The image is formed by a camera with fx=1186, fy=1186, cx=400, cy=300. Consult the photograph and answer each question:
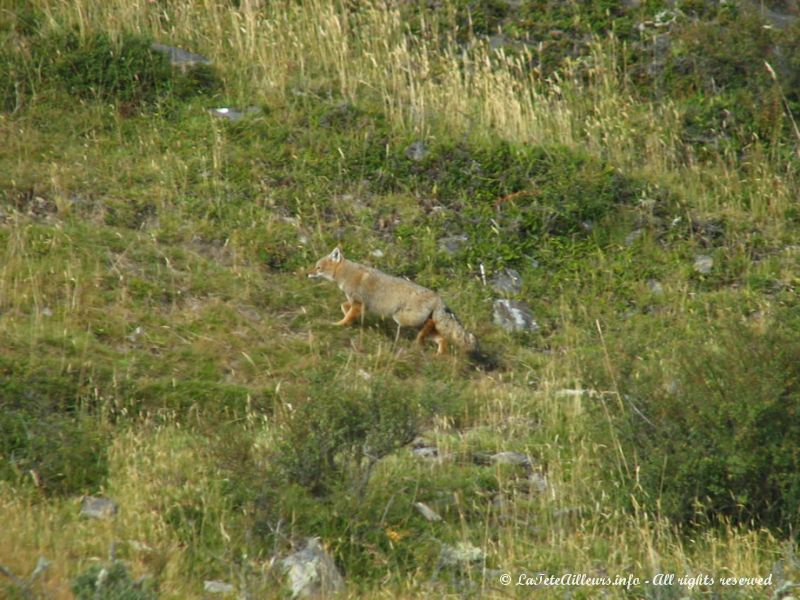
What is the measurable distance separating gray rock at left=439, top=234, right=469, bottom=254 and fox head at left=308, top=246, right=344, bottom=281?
1.40 meters

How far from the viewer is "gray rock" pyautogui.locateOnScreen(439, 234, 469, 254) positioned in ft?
41.5

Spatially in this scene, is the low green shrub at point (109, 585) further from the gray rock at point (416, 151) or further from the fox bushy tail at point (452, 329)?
the gray rock at point (416, 151)

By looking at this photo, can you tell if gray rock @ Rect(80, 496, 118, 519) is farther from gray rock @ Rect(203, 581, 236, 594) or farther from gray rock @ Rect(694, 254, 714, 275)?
gray rock @ Rect(694, 254, 714, 275)

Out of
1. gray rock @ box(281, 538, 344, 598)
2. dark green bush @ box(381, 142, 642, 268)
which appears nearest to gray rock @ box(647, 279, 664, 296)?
dark green bush @ box(381, 142, 642, 268)

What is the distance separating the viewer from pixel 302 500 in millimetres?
7633

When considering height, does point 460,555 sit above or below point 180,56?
below

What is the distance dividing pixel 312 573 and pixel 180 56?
924cm

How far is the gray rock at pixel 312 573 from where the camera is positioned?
6.71m

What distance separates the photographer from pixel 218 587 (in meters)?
6.74

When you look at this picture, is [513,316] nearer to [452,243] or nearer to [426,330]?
[426,330]

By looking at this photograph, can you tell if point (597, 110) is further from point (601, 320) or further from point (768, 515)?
point (768, 515)

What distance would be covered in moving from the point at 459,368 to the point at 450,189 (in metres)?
3.09

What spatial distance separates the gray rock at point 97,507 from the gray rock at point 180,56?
794cm

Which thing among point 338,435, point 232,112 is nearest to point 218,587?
point 338,435
